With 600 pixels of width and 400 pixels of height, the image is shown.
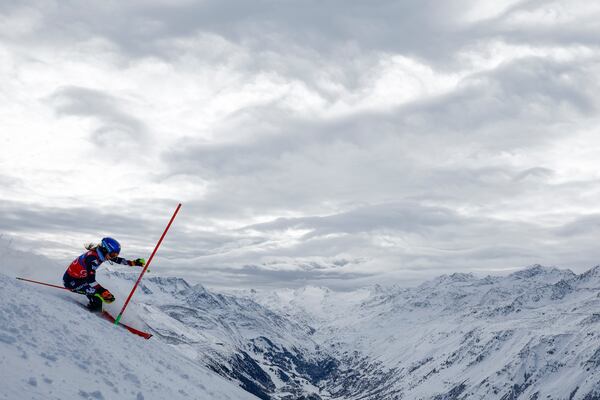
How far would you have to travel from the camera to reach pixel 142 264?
877 inches

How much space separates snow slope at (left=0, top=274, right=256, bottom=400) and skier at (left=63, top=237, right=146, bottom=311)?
987mm

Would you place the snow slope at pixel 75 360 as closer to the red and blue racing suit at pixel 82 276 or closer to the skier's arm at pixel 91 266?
the red and blue racing suit at pixel 82 276

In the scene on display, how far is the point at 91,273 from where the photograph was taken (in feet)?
68.1

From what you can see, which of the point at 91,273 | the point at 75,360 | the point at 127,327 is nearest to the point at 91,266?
the point at 91,273

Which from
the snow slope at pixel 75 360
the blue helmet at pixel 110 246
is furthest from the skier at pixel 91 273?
the snow slope at pixel 75 360

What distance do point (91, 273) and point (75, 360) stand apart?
7.98 meters

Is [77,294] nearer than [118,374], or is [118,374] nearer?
[118,374]

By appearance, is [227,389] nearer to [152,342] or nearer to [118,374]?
[152,342]

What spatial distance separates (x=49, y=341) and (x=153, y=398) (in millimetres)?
3487

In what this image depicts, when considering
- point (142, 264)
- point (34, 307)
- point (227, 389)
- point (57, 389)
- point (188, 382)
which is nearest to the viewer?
point (57, 389)

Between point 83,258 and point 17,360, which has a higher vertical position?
point 83,258

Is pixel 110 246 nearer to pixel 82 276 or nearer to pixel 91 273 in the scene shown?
pixel 91 273

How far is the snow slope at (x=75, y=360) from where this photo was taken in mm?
11320

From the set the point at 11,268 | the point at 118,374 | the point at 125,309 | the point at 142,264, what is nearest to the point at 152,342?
the point at 125,309
